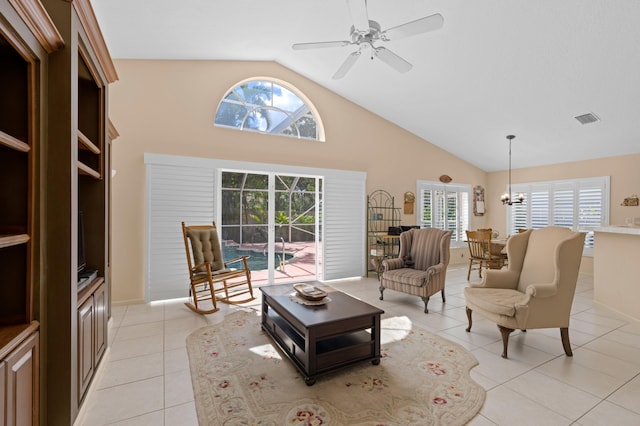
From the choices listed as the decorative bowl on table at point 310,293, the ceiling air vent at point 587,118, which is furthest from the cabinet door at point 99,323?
the ceiling air vent at point 587,118

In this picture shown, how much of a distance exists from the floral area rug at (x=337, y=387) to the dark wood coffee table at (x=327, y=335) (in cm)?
10

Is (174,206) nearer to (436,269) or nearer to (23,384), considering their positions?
(23,384)

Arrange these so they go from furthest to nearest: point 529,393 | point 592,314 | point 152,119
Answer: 1. point 152,119
2. point 592,314
3. point 529,393

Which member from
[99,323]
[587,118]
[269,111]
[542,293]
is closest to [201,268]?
[99,323]

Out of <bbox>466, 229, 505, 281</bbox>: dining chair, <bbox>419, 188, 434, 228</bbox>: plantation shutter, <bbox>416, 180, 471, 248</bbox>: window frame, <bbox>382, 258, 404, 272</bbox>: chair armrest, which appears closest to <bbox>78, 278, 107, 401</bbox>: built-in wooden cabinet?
<bbox>382, 258, 404, 272</bbox>: chair armrest

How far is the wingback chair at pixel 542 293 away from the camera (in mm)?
2613

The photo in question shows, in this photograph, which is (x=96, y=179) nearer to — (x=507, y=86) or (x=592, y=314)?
(x=507, y=86)

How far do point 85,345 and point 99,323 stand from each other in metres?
0.48

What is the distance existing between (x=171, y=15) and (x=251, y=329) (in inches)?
136

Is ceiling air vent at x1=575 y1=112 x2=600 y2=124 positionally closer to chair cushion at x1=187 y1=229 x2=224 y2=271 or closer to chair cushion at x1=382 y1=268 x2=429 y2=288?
chair cushion at x1=382 y1=268 x2=429 y2=288

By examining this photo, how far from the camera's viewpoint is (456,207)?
736cm

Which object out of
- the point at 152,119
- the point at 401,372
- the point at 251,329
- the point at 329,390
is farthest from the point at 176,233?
the point at 401,372

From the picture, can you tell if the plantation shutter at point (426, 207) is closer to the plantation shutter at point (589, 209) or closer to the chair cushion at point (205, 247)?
the plantation shutter at point (589, 209)

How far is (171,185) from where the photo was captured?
169 inches
